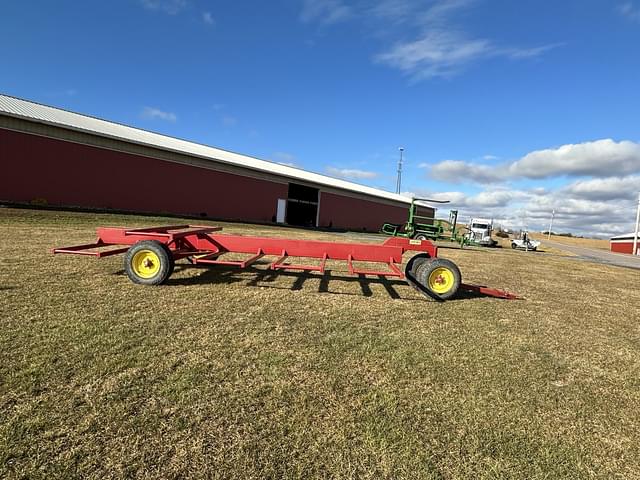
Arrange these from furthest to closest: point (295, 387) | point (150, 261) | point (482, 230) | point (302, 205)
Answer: point (482, 230), point (302, 205), point (150, 261), point (295, 387)

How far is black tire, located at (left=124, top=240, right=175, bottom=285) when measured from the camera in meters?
5.79

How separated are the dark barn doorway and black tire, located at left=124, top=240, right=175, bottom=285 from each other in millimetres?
27527

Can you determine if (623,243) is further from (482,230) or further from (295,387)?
(295,387)

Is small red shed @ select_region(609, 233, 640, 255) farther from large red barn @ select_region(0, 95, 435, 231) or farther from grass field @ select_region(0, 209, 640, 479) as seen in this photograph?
grass field @ select_region(0, 209, 640, 479)

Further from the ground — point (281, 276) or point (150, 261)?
point (150, 261)

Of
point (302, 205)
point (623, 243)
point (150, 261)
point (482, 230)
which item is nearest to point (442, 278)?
point (150, 261)

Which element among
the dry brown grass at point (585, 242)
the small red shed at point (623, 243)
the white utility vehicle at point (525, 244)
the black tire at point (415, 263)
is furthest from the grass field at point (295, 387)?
the dry brown grass at point (585, 242)

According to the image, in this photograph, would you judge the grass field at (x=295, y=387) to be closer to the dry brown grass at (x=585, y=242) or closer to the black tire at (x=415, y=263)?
the black tire at (x=415, y=263)

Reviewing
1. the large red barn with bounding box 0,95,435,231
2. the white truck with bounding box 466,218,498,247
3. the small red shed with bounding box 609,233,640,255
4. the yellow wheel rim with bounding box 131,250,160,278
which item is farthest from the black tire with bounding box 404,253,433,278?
the small red shed with bounding box 609,233,640,255

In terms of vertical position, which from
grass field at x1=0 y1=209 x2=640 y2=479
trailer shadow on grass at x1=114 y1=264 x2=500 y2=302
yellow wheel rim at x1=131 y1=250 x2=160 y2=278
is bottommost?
grass field at x1=0 y1=209 x2=640 y2=479

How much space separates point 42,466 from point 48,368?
124cm

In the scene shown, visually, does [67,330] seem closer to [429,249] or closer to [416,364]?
[416,364]

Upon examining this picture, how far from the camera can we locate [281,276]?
24.2 ft

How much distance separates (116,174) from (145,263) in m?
18.2
